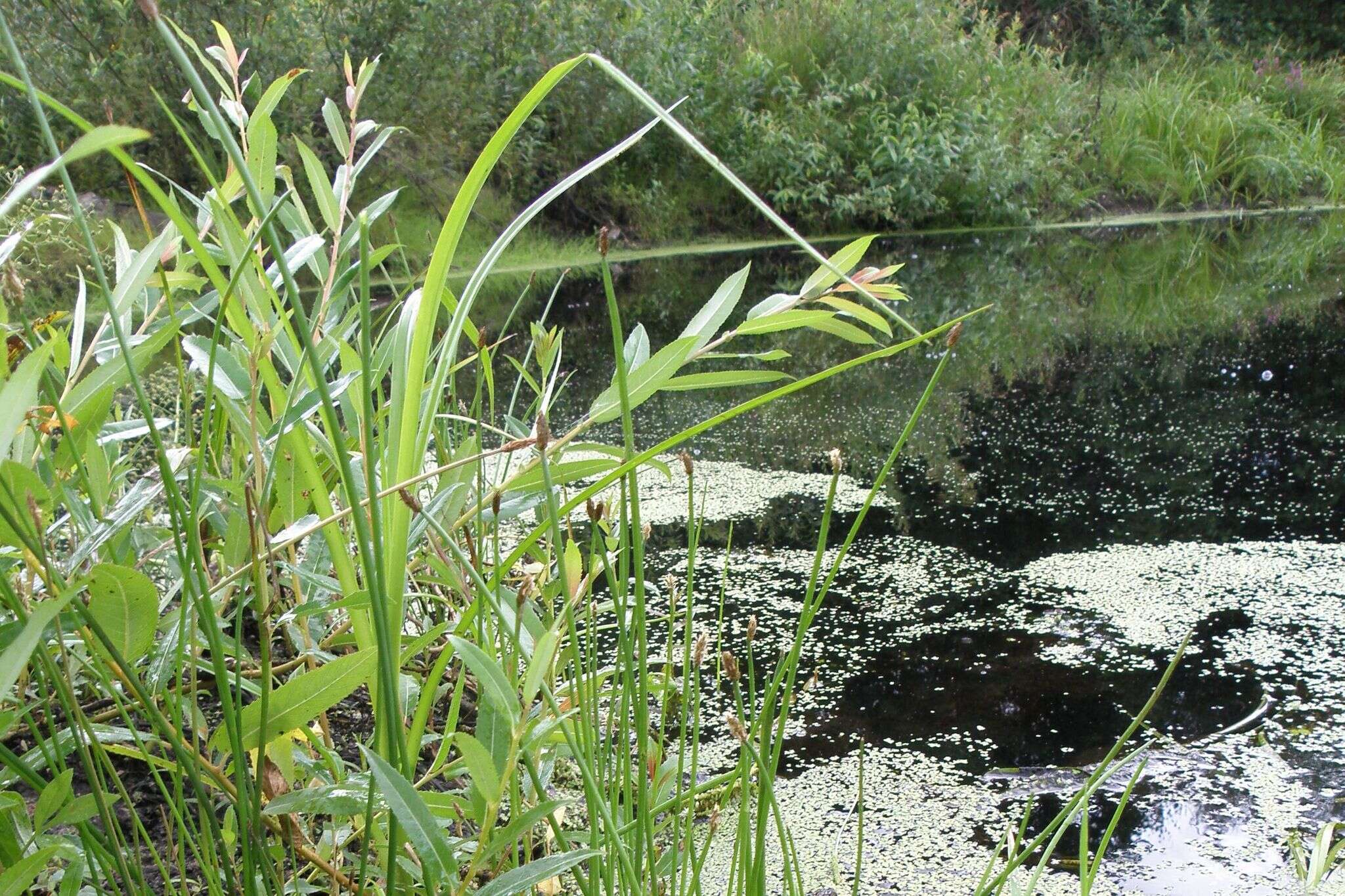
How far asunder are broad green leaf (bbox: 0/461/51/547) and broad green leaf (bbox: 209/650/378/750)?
112 millimetres

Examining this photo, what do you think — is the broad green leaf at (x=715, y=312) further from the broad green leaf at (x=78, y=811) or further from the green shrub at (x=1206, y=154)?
the green shrub at (x=1206, y=154)

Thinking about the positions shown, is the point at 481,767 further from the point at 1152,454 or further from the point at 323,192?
the point at 1152,454

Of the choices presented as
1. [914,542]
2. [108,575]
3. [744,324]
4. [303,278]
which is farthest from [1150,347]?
[303,278]

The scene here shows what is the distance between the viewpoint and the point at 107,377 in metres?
0.48

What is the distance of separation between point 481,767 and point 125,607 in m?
0.15

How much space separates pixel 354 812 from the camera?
49 centimetres

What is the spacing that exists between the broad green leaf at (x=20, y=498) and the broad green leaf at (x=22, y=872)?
121 millimetres

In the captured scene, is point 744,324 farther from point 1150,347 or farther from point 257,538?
point 1150,347

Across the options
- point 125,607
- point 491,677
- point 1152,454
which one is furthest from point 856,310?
point 1152,454

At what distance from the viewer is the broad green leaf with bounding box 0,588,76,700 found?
0.28 m

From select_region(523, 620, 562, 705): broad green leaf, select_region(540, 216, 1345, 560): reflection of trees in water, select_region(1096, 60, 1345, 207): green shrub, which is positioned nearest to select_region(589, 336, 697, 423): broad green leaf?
select_region(523, 620, 562, 705): broad green leaf

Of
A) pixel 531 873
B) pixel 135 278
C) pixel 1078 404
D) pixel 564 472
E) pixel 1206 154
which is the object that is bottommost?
pixel 1078 404

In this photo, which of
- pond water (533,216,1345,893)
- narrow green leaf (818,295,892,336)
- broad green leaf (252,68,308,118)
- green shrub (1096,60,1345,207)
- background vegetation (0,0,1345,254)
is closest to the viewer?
narrow green leaf (818,295,892,336)

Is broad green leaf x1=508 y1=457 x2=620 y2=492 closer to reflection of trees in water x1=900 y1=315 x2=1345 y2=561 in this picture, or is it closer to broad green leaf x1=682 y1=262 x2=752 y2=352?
broad green leaf x1=682 y1=262 x2=752 y2=352
